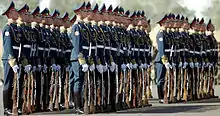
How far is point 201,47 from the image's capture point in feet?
61.4

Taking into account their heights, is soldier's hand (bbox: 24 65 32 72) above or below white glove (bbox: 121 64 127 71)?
below

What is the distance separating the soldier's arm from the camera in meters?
13.8

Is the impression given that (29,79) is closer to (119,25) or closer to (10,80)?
(10,80)

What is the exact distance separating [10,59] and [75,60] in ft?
3.71

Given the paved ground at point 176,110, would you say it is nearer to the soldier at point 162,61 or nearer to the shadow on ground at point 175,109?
the shadow on ground at point 175,109

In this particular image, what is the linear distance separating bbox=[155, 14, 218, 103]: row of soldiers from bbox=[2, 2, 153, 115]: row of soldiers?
4.26 ft

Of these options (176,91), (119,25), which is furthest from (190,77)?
(119,25)

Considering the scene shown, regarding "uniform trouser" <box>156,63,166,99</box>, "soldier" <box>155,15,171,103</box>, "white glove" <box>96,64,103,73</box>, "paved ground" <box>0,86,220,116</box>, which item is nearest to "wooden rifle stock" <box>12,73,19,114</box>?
"paved ground" <box>0,86,220,116</box>

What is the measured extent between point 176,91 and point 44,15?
4189mm

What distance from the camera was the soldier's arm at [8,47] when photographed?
45.1 ft

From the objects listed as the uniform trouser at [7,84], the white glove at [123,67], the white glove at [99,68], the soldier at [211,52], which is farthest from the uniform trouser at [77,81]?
the soldier at [211,52]

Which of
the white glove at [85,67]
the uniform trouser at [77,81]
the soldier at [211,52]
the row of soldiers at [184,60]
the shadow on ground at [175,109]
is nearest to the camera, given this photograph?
the white glove at [85,67]

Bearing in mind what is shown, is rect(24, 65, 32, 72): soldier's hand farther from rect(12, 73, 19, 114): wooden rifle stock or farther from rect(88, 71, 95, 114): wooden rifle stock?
rect(88, 71, 95, 114): wooden rifle stock

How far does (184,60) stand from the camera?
17938mm
